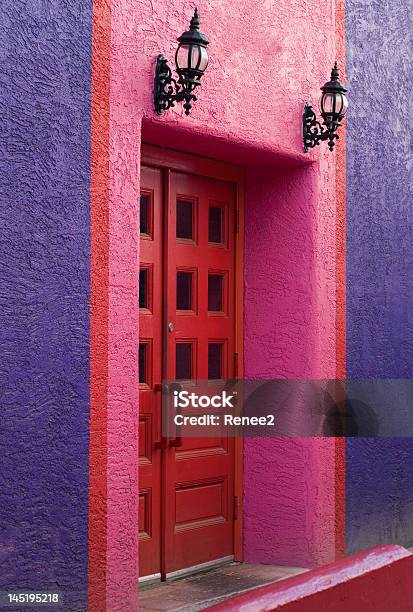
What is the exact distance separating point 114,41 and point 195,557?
315cm

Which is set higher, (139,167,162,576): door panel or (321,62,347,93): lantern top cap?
(321,62,347,93): lantern top cap

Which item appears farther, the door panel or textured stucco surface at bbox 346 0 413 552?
textured stucco surface at bbox 346 0 413 552

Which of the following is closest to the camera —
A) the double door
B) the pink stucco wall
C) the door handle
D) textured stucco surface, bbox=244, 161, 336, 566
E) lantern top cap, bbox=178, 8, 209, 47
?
lantern top cap, bbox=178, 8, 209, 47

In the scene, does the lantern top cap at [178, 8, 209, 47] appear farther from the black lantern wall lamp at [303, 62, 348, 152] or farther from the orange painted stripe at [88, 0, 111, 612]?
the black lantern wall lamp at [303, 62, 348, 152]

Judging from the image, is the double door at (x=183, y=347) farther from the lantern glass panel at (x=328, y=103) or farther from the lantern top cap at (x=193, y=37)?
the lantern top cap at (x=193, y=37)

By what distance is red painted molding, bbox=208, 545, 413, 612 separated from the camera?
3.15 meters

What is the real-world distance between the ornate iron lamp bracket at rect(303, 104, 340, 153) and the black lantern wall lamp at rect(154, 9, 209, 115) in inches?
52.6

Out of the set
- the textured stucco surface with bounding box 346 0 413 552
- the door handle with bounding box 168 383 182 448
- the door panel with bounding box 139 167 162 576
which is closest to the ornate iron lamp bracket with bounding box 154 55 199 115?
the door panel with bounding box 139 167 162 576

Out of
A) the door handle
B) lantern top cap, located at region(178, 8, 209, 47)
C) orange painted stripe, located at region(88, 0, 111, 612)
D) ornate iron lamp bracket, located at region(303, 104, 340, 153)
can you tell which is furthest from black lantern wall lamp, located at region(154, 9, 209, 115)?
the door handle

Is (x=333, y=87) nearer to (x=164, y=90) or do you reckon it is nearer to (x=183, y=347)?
(x=164, y=90)

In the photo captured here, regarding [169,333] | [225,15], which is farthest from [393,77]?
[169,333]

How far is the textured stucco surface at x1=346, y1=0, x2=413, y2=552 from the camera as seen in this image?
7.98 metres

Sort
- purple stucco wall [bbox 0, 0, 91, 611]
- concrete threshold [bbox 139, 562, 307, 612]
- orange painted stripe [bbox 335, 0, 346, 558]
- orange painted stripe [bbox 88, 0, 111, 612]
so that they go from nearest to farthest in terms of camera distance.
Answer: purple stucco wall [bbox 0, 0, 91, 611]
orange painted stripe [bbox 88, 0, 111, 612]
concrete threshold [bbox 139, 562, 307, 612]
orange painted stripe [bbox 335, 0, 346, 558]

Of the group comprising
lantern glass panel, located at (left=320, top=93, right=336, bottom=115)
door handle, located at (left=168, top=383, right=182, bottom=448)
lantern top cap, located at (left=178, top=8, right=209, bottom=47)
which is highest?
lantern top cap, located at (left=178, top=8, right=209, bottom=47)
